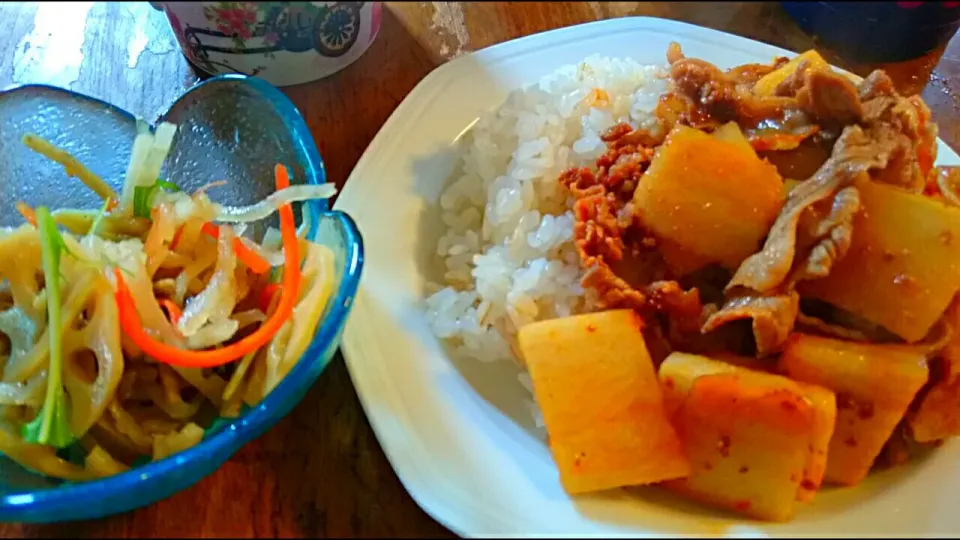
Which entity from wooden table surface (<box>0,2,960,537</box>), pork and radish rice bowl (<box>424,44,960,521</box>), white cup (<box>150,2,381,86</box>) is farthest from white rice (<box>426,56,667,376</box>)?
white cup (<box>150,2,381,86</box>)

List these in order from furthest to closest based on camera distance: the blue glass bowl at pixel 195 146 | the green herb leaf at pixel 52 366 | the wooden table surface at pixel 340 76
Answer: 1. the blue glass bowl at pixel 195 146
2. the wooden table surface at pixel 340 76
3. the green herb leaf at pixel 52 366

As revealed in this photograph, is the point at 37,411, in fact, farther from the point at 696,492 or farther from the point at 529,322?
the point at 696,492

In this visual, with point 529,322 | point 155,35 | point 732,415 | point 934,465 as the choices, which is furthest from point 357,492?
point 155,35

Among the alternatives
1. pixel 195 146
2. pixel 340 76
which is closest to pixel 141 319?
pixel 195 146

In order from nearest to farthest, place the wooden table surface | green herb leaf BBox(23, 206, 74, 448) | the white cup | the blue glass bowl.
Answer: green herb leaf BBox(23, 206, 74, 448), the wooden table surface, the blue glass bowl, the white cup

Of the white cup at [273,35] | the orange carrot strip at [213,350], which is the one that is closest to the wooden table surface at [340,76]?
the white cup at [273,35]

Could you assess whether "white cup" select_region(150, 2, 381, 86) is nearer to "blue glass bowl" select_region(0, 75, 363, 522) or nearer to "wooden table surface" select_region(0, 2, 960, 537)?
"wooden table surface" select_region(0, 2, 960, 537)

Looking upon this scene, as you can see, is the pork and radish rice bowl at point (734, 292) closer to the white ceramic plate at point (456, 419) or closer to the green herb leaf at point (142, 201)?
the white ceramic plate at point (456, 419)
